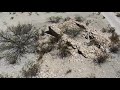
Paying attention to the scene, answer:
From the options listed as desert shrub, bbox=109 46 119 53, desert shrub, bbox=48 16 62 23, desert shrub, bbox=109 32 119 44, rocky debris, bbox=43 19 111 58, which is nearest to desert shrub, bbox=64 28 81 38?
rocky debris, bbox=43 19 111 58

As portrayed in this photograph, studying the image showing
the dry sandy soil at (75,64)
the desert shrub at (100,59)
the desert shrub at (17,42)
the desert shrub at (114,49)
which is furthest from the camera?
the desert shrub at (114,49)

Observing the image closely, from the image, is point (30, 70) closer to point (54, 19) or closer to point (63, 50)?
point (63, 50)

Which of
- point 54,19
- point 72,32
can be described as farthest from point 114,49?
point 54,19

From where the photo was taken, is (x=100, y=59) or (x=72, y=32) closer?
(x=100, y=59)

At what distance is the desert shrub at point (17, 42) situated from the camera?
9791mm

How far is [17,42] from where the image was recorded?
1065 cm

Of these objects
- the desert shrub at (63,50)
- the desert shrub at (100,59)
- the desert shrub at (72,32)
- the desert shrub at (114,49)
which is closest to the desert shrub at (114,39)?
the desert shrub at (114,49)

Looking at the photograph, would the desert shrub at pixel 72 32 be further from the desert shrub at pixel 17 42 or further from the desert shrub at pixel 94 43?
the desert shrub at pixel 17 42

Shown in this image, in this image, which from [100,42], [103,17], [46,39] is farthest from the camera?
[103,17]

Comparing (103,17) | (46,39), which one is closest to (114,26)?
(103,17)

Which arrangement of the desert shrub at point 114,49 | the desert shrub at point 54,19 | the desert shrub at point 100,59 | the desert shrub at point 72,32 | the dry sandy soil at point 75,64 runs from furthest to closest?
the desert shrub at point 54,19 < the desert shrub at point 72,32 < the desert shrub at point 114,49 < the desert shrub at point 100,59 < the dry sandy soil at point 75,64
